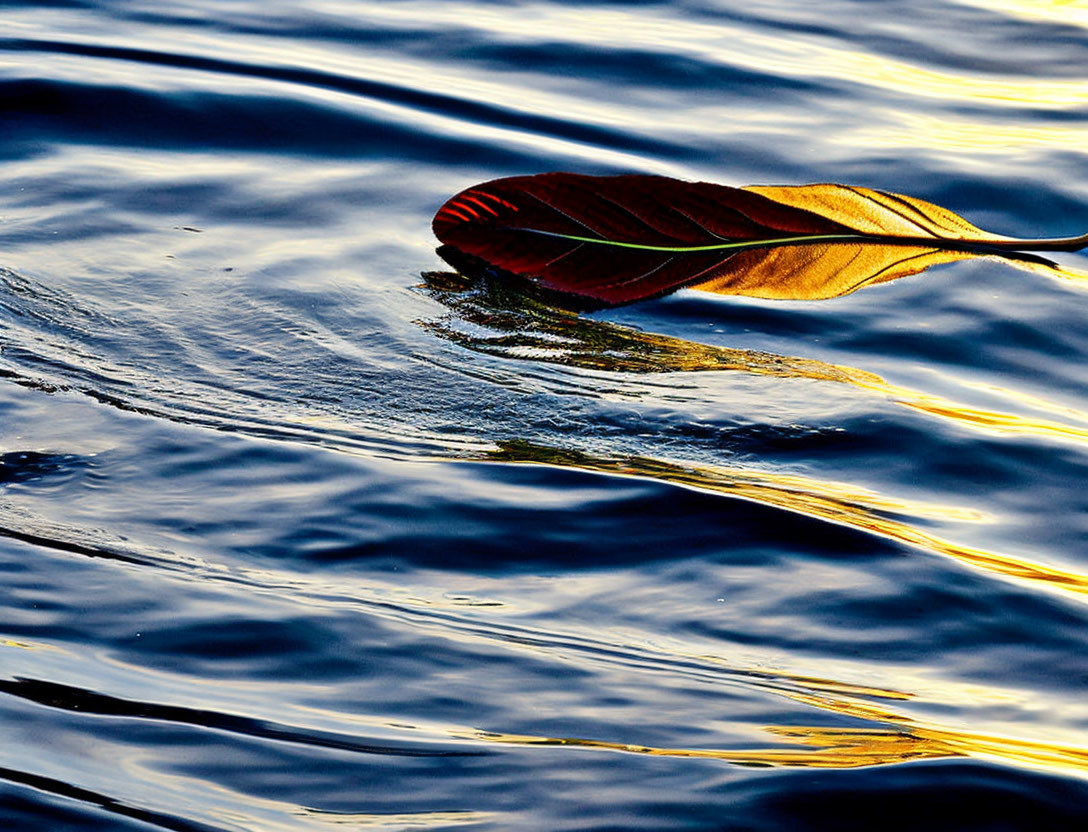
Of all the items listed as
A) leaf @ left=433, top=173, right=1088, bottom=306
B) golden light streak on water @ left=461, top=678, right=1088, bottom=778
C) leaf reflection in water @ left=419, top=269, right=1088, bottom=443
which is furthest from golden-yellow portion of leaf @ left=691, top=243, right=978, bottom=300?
golden light streak on water @ left=461, top=678, right=1088, bottom=778

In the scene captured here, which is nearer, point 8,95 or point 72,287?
point 72,287

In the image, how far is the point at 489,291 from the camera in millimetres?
2699

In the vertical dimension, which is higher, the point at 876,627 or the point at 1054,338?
the point at 1054,338

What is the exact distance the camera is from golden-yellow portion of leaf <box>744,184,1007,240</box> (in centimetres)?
277

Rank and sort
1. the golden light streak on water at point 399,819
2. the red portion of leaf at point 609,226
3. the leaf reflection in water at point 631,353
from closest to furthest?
the golden light streak on water at point 399,819
the leaf reflection in water at point 631,353
the red portion of leaf at point 609,226

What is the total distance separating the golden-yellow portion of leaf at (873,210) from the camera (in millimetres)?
2773

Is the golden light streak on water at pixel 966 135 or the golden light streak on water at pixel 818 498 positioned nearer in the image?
the golden light streak on water at pixel 818 498

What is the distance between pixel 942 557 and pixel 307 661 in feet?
2.68

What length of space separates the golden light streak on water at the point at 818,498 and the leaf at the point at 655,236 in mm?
606

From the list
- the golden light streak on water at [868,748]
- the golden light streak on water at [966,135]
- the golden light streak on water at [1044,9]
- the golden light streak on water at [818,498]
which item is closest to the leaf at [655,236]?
the golden light streak on water at [818,498]

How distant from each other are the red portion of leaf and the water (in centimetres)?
6

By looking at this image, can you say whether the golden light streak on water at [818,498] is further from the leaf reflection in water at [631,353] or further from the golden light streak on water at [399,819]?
the golden light streak on water at [399,819]

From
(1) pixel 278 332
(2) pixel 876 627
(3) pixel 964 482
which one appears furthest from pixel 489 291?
(2) pixel 876 627

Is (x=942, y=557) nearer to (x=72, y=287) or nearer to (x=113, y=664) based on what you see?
(x=113, y=664)
